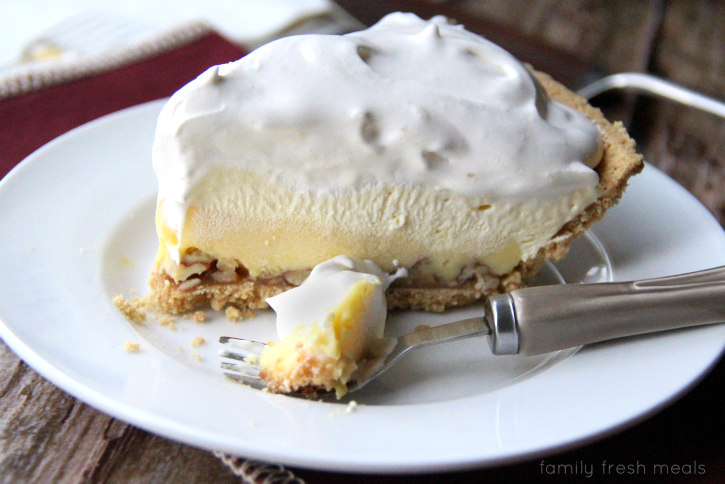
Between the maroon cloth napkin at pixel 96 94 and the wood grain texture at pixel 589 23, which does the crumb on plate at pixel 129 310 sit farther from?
the wood grain texture at pixel 589 23

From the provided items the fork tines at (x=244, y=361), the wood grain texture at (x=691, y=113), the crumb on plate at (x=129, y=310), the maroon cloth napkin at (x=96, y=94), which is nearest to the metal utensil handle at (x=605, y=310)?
the fork tines at (x=244, y=361)

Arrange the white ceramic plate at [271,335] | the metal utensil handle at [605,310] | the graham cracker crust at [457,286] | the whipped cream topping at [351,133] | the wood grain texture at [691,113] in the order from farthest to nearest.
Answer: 1. the wood grain texture at [691,113]
2. the graham cracker crust at [457,286]
3. the whipped cream topping at [351,133]
4. the metal utensil handle at [605,310]
5. the white ceramic plate at [271,335]

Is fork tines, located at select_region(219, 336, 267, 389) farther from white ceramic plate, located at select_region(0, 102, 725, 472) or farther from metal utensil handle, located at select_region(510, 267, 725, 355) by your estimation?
metal utensil handle, located at select_region(510, 267, 725, 355)

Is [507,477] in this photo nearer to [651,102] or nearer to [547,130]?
[547,130]

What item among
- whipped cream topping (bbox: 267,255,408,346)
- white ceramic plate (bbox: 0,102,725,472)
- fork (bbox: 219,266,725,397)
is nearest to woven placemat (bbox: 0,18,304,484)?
white ceramic plate (bbox: 0,102,725,472)

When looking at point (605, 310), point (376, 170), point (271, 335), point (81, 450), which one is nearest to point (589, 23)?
point (376, 170)

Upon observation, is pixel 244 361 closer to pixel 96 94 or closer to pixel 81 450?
pixel 81 450

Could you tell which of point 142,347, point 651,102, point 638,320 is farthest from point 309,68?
point 651,102
